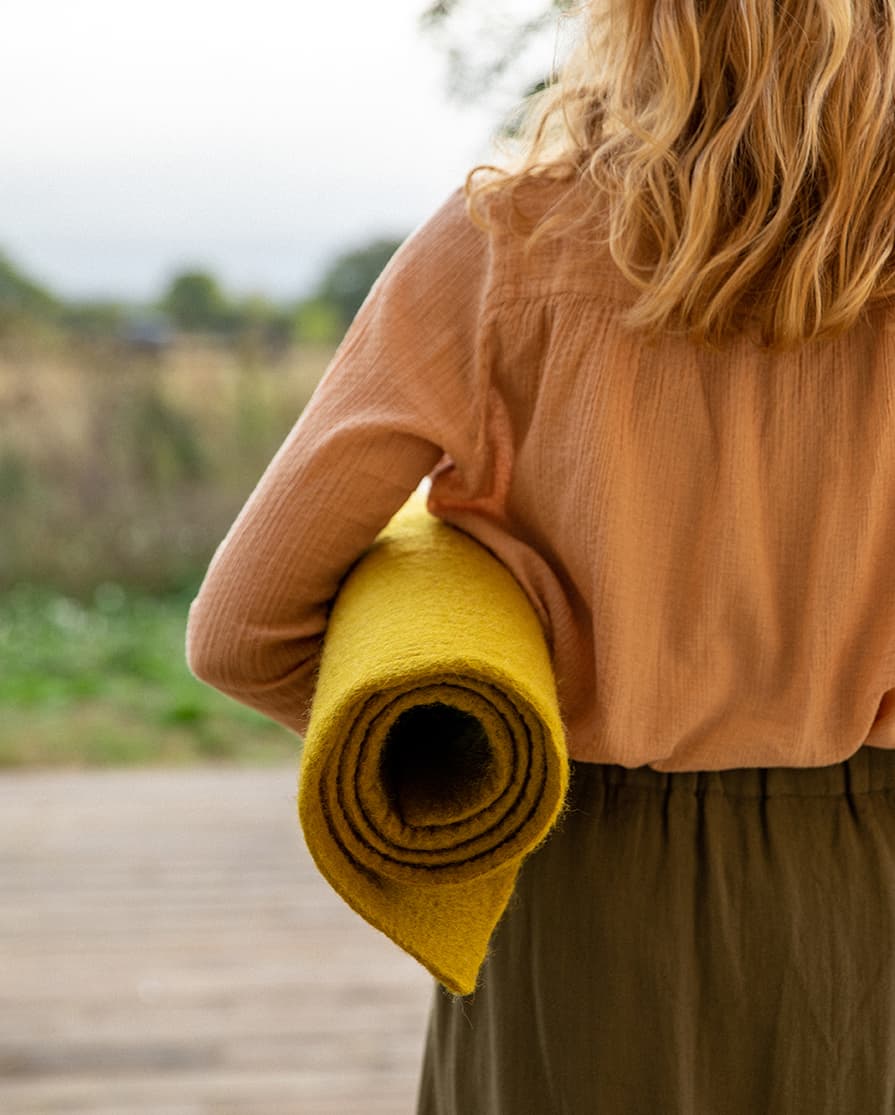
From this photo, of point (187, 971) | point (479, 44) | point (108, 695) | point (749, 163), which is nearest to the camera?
point (749, 163)

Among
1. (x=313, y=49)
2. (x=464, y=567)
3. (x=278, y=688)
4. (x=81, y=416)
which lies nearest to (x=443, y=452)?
(x=464, y=567)


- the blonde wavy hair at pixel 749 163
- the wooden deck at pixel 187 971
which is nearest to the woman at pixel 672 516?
the blonde wavy hair at pixel 749 163

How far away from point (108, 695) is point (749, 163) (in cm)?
318

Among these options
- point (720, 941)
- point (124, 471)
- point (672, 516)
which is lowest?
point (124, 471)

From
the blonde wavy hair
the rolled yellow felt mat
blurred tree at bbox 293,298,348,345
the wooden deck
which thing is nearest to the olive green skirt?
the rolled yellow felt mat

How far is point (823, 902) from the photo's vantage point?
923 mm

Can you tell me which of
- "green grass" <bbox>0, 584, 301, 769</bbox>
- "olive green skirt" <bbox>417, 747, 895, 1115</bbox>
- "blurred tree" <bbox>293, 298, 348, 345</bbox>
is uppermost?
"olive green skirt" <bbox>417, 747, 895, 1115</bbox>

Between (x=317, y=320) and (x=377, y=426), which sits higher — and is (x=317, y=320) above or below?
below

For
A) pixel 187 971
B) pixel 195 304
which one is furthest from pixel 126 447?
pixel 187 971

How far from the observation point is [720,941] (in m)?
0.93

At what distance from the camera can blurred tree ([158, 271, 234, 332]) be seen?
436 cm

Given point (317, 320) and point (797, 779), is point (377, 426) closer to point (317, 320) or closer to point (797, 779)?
point (797, 779)

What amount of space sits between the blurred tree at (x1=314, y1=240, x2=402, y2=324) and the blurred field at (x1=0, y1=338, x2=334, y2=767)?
0.56 feet

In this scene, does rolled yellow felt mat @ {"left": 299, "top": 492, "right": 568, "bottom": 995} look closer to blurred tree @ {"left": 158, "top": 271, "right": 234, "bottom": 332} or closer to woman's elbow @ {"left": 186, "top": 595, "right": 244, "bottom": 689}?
woman's elbow @ {"left": 186, "top": 595, "right": 244, "bottom": 689}
